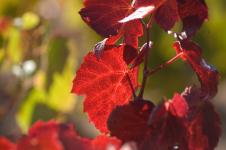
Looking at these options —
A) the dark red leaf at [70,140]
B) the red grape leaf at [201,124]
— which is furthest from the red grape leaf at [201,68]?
the dark red leaf at [70,140]

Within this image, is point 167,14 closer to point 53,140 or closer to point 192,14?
point 192,14

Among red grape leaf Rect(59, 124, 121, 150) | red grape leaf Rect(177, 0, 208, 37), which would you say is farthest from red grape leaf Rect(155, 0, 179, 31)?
red grape leaf Rect(59, 124, 121, 150)

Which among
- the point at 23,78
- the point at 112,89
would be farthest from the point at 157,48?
the point at 112,89

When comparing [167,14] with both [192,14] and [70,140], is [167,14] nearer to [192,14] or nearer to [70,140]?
[192,14]

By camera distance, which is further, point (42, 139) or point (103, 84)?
point (103, 84)

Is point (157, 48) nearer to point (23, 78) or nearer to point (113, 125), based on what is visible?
point (23, 78)

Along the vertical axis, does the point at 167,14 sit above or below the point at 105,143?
above

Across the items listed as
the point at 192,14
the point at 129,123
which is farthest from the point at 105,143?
the point at 192,14

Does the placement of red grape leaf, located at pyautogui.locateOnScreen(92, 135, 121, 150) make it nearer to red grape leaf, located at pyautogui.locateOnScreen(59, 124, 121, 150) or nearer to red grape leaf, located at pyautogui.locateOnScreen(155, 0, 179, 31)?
red grape leaf, located at pyautogui.locateOnScreen(59, 124, 121, 150)
